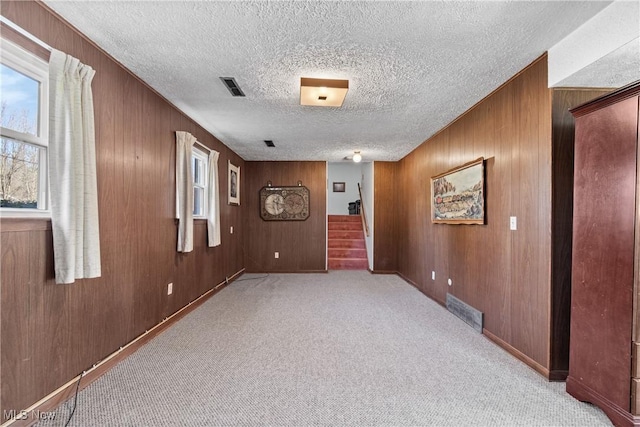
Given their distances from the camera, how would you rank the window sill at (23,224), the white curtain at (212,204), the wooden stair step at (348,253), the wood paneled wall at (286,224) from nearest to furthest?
the window sill at (23,224) < the white curtain at (212,204) < the wood paneled wall at (286,224) < the wooden stair step at (348,253)

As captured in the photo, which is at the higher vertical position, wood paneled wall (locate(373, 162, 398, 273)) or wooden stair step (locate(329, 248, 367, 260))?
wood paneled wall (locate(373, 162, 398, 273))

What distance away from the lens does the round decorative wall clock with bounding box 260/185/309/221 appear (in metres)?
6.47

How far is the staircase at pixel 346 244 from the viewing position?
22.4 ft

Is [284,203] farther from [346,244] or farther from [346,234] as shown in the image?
[346,234]

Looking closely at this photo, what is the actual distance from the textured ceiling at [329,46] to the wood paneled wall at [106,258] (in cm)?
19

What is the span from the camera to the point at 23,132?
1646 mm

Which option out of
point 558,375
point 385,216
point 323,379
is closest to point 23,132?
point 323,379

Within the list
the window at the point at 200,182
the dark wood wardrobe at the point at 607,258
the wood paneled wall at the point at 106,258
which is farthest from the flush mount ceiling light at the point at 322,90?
the window at the point at 200,182

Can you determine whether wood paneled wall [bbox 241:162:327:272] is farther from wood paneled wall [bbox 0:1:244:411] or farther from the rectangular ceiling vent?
the rectangular ceiling vent

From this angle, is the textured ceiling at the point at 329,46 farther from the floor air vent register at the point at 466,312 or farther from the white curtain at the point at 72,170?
the floor air vent register at the point at 466,312

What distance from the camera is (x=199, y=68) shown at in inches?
95.0

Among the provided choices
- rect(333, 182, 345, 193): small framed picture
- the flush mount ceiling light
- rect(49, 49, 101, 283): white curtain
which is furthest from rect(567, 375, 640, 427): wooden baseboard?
rect(333, 182, 345, 193): small framed picture

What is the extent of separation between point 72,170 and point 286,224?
189 inches

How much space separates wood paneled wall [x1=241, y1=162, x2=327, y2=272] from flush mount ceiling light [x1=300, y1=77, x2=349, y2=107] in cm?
362
